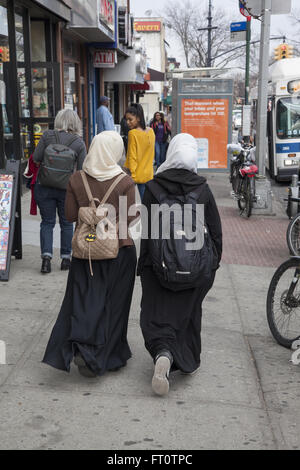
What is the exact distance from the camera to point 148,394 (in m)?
4.06

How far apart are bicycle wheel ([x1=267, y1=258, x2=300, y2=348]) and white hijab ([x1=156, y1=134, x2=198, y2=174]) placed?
1431 mm

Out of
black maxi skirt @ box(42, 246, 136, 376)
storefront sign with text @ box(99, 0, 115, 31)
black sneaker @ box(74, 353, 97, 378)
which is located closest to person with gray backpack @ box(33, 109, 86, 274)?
black maxi skirt @ box(42, 246, 136, 376)

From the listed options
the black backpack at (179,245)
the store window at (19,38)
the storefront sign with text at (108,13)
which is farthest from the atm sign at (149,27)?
the black backpack at (179,245)

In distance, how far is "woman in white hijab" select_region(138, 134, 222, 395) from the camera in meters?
3.98

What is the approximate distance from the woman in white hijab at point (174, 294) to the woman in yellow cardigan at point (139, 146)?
4985 millimetres

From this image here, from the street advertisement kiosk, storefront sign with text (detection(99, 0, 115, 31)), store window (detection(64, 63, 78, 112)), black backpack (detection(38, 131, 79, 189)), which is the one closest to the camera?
black backpack (detection(38, 131, 79, 189))

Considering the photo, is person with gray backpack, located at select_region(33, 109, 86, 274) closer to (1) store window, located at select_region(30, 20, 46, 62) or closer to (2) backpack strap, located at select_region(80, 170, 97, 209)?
(2) backpack strap, located at select_region(80, 170, 97, 209)

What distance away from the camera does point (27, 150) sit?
12.0 m

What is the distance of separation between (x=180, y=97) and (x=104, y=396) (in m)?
12.1

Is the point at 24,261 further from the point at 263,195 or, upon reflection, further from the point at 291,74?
the point at 291,74

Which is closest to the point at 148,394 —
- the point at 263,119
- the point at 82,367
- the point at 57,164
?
the point at 82,367

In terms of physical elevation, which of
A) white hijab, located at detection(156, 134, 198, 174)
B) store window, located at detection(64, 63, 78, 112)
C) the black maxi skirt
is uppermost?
store window, located at detection(64, 63, 78, 112)

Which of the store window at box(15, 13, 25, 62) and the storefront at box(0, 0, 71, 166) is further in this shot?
the store window at box(15, 13, 25, 62)

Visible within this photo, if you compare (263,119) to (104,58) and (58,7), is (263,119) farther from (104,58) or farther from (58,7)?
(104,58)
